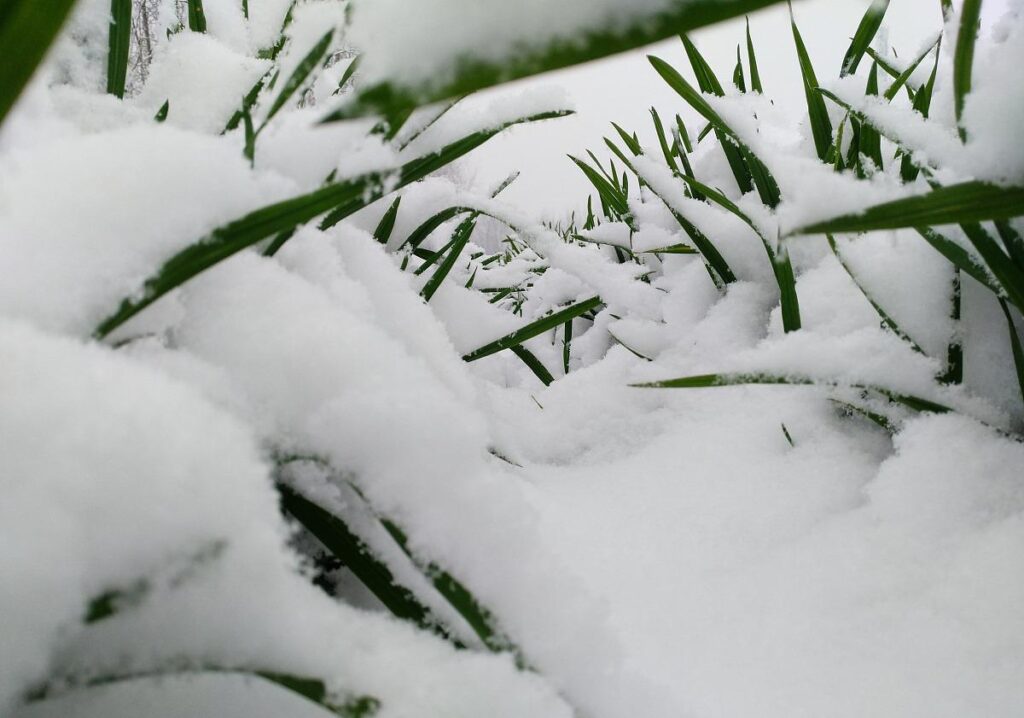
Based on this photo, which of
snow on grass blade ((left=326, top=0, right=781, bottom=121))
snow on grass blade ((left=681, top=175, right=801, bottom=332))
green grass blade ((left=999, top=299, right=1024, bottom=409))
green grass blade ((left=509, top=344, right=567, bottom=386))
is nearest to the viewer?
snow on grass blade ((left=326, top=0, right=781, bottom=121))

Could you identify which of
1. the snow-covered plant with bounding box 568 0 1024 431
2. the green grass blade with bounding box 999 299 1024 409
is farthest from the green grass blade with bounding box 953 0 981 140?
the green grass blade with bounding box 999 299 1024 409

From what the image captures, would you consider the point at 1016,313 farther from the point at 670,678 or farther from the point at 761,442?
the point at 670,678

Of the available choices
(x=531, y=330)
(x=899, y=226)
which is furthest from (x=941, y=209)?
(x=531, y=330)

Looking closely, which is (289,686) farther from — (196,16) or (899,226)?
(196,16)

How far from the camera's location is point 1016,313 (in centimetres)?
49

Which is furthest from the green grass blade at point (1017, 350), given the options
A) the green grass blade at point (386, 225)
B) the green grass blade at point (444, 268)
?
the green grass blade at point (386, 225)

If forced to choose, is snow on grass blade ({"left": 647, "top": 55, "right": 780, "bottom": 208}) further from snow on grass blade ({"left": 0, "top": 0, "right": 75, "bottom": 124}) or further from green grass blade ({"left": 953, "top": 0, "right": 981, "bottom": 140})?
snow on grass blade ({"left": 0, "top": 0, "right": 75, "bottom": 124})

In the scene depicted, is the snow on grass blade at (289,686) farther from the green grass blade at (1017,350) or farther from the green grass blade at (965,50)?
the green grass blade at (1017,350)

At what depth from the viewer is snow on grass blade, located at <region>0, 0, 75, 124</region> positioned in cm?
22

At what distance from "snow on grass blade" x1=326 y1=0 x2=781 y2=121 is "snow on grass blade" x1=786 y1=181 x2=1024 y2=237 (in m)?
0.14

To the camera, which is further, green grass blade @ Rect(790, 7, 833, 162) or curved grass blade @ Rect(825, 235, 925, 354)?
green grass blade @ Rect(790, 7, 833, 162)

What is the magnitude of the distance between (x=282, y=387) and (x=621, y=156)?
3.17 feet

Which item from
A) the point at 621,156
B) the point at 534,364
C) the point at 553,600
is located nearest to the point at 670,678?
the point at 553,600

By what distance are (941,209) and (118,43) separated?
59 centimetres
